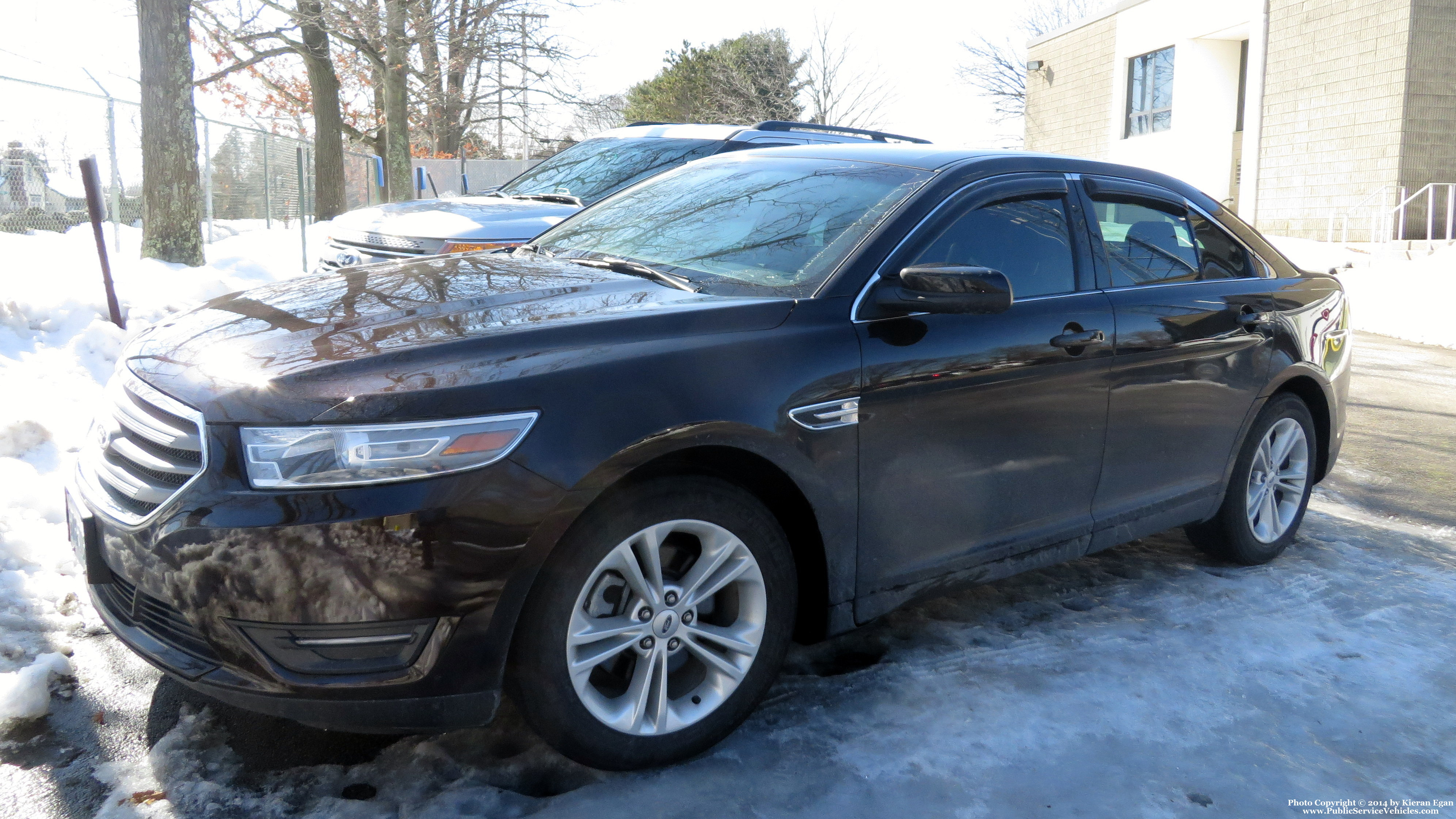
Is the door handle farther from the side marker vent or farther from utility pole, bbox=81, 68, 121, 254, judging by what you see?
utility pole, bbox=81, 68, 121, 254

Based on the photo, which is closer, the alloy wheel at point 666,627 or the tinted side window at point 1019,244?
the alloy wheel at point 666,627

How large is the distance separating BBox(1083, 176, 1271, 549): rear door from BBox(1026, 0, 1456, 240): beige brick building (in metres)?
14.2

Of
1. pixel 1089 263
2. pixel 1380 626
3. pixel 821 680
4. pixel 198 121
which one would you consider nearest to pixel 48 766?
pixel 821 680

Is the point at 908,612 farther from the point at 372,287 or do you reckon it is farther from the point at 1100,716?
the point at 372,287

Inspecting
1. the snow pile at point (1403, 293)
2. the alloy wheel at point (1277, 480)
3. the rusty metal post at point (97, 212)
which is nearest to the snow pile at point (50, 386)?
the rusty metal post at point (97, 212)

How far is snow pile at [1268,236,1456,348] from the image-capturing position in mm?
13695

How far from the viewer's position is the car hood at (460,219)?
674 centimetres

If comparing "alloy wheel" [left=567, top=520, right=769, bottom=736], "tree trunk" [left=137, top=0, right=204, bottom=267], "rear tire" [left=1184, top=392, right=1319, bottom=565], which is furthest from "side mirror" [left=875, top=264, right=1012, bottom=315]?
"tree trunk" [left=137, top=0, right=204, bottom=267]

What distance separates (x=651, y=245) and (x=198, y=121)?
12680mm

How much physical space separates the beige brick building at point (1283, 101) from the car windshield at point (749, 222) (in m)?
15.2

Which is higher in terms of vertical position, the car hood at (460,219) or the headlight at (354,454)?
the car hood at (460,219)

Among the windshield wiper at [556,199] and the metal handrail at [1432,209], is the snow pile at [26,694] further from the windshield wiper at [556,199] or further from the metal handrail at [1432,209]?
the metal handrail at [1432,209]

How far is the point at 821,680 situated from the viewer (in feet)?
11.4

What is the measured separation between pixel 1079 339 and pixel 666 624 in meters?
1.76
